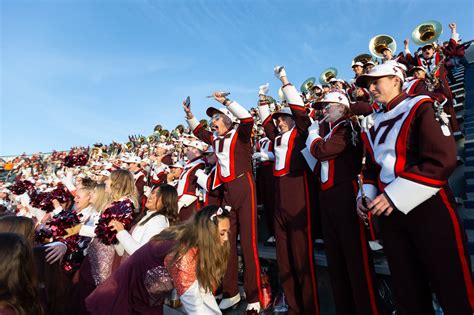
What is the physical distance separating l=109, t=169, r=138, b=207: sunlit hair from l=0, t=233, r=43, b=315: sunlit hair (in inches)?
74.4

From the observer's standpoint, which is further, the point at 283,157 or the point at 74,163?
the point at 74,163

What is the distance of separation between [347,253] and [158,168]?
5413 mm

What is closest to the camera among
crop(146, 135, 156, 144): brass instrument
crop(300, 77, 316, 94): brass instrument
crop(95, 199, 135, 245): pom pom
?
crop(95, 199, 135, 245): pom pom

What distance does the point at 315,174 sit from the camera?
376 centimetres

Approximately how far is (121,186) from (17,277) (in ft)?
6.94

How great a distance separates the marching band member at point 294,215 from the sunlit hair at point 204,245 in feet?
4.18

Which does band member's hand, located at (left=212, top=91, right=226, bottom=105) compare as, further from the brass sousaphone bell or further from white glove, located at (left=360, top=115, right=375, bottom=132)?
the brass sousaphone bell

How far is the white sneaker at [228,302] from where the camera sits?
4.18 metres

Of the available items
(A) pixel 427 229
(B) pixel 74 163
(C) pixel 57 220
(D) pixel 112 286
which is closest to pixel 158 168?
(B) pixel 74 163

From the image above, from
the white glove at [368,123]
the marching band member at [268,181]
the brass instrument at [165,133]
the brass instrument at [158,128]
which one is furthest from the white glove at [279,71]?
the brass instrument at [158,128]

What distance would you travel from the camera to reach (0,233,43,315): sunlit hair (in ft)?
6.20

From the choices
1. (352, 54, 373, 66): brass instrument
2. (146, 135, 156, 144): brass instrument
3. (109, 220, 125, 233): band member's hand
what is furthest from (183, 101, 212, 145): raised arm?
(146, 135, 156, 144): brass instrument

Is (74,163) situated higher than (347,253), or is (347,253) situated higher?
(74,163)

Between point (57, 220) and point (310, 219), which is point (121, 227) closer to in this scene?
point (57, 220)
